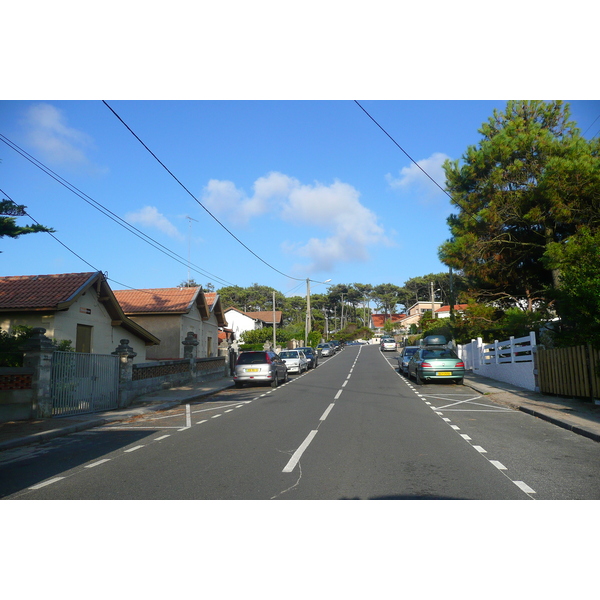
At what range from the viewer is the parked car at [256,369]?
2239cm

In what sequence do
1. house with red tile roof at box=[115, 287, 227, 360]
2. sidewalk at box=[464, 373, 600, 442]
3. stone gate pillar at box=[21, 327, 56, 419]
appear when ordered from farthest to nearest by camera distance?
house with red tile roof at box=[115, 287, 227, 360], stone gate pillar at box=[21, 327, 56, 419], sidewalk at box=[464, 373, 600, 442]

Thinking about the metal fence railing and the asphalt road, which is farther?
the metal fence railing

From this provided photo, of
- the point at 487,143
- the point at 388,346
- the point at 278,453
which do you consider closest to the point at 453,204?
the point at 487,143

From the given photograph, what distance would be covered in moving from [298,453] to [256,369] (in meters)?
14.4

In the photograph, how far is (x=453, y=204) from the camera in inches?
988

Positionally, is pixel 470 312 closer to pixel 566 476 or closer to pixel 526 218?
pixel 526 218

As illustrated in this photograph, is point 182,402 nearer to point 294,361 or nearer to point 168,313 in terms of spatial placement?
point 168,313

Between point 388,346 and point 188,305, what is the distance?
128 feet

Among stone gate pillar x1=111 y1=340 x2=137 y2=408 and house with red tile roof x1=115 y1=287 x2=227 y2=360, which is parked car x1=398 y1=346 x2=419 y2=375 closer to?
house with red tile roof x1=115 y1=287 x2=227 y2=360

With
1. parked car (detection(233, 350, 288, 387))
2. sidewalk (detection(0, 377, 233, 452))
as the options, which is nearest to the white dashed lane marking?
parked car (detection(233, 350, 288, 387))

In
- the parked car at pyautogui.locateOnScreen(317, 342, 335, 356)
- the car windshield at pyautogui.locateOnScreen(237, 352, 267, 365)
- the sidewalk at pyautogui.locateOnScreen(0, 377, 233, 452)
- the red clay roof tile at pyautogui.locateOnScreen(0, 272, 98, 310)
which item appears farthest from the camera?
the parked car at pyautogui.locateOnScreen(317, 342, 335, 356)

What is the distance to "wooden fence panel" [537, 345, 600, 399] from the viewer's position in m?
12.4

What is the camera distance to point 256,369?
22453 mm

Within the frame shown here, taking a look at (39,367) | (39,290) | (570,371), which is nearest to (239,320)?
(39,290)
